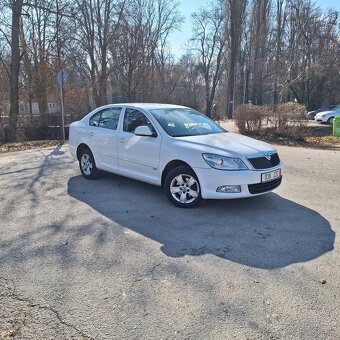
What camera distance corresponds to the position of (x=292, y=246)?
4.11 metres

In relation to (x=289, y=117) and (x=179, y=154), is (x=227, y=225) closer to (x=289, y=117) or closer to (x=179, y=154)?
(x=179, y=154)

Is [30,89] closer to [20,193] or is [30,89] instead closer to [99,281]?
[20,193]

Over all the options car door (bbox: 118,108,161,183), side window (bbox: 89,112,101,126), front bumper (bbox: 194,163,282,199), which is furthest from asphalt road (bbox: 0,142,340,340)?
side window (bbox: 89,112,101,126)

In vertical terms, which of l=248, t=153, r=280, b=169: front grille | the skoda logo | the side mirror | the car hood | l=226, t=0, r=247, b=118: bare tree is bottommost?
l=248, t=153, r=280, b=169: front grille

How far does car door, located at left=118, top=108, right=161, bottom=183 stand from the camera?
19.2ft

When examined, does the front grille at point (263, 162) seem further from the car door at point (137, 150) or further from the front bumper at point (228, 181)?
the car door at point (137, 150)

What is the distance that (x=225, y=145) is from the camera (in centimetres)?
536

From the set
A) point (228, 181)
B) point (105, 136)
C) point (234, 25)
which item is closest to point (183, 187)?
point (228, 181)

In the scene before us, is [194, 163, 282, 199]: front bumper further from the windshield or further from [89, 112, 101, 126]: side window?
[89, 112, 101, 126]: side window

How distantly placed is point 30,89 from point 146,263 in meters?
27.1

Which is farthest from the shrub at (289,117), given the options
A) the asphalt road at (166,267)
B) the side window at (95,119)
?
the side window at (95,119)

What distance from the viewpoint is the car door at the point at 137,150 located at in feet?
19.2

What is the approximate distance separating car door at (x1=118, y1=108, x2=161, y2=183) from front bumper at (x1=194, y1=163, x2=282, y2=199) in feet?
3.10

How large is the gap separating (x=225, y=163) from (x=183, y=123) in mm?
1416
